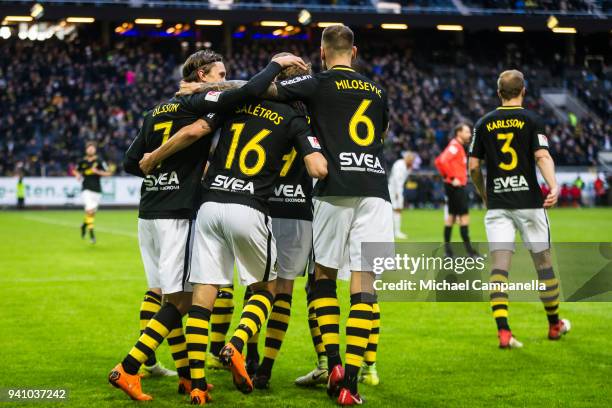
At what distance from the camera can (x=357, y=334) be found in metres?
6.06

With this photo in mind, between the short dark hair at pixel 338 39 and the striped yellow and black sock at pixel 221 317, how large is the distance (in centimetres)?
218

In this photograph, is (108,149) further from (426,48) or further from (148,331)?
(148,331)

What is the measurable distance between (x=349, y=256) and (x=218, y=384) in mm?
1492

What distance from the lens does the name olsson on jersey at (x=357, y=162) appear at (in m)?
6.17

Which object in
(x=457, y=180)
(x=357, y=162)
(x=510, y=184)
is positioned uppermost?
(x=357, y=162)


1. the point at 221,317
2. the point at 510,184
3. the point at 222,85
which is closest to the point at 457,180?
the point at 510,184

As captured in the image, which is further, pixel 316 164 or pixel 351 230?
pixel 351 230

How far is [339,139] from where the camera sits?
20.3 ft

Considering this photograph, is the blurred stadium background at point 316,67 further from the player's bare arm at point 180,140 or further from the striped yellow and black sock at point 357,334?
the player's bare arm at point 180,140

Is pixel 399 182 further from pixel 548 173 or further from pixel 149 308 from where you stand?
pixel 149 308

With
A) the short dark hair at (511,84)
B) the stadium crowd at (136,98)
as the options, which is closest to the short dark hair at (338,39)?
the short dark hair at (511,84)

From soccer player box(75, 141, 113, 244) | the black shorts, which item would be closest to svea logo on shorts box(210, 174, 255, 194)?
the black shorts

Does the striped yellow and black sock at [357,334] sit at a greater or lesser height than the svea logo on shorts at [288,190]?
lesser

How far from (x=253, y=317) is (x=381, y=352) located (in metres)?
2.30
